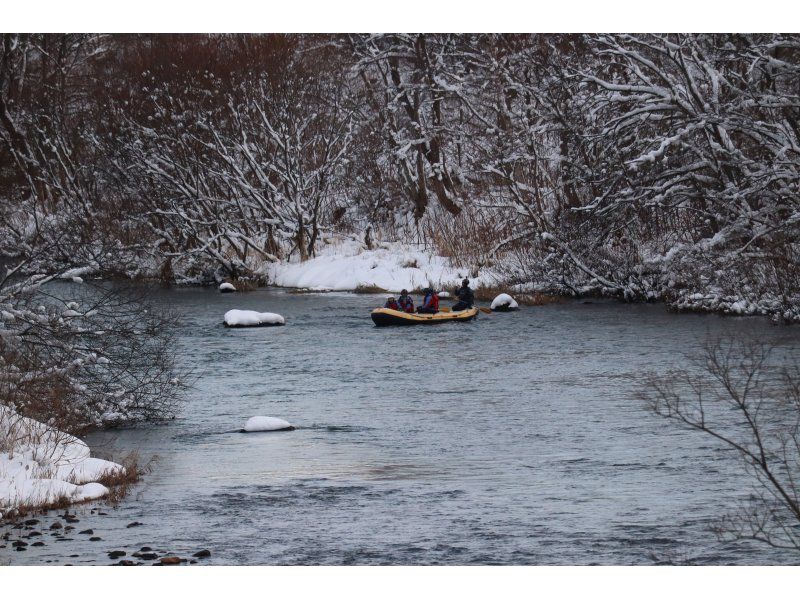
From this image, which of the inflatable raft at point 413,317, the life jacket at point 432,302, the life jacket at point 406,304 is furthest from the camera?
the life jacket at point 432,302

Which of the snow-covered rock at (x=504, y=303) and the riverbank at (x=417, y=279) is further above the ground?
the riverbank at (x=417, y=279)

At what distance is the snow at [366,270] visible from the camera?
49.4ft

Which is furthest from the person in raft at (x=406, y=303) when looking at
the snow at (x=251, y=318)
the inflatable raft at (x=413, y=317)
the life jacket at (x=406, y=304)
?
the snow at (x=251, y=318)

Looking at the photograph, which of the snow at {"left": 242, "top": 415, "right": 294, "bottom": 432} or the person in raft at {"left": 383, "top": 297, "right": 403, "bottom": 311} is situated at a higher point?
the snow at {"left": 242, "top": 415, "right": 294, "bottom": 432}

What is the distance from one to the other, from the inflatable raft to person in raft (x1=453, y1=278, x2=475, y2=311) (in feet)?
0.40

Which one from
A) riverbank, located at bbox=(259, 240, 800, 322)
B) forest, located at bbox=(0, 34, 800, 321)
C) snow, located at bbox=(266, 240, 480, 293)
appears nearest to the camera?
forest, located at bbox=(0, 34, 800, 321)

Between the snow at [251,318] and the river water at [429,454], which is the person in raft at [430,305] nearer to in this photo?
the river water at [429,454]

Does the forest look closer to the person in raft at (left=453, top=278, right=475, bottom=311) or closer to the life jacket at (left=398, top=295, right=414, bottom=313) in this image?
the person in raft at (left=453, top=278, right=475, bottom=311)

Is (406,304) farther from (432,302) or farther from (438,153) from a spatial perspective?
(438,153)

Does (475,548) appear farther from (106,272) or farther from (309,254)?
(309,254)

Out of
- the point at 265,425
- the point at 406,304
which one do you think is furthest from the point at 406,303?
the point at 265,425

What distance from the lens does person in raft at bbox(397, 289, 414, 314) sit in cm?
1686

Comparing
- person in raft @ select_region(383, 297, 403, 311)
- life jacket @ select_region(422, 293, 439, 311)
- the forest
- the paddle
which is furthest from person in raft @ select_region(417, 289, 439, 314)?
the forest

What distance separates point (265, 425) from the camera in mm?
10070
